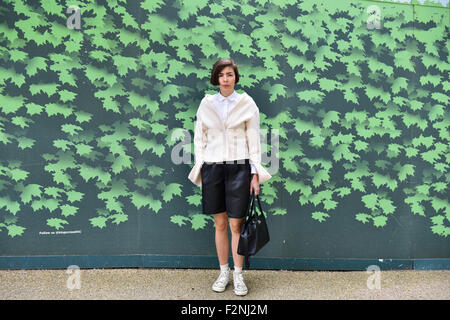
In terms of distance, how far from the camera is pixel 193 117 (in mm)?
3232

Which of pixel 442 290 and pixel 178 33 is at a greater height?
pixel 178 33

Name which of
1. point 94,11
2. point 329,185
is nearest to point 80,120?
point 94,11

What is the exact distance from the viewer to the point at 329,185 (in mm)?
3336

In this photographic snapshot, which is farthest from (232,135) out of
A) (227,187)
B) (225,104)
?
(227,187)

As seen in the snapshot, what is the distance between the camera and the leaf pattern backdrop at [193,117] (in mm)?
3178

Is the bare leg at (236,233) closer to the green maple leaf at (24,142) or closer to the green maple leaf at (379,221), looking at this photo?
the green maple leaf at (379,221)

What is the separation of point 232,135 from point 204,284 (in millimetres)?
1364

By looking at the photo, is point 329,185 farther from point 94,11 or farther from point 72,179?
point 94,11

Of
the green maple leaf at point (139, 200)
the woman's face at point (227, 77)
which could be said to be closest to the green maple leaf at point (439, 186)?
the woman's face at point (227, 77)

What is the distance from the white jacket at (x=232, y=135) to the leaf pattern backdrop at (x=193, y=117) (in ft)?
1.63

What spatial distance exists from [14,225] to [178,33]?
2.41m

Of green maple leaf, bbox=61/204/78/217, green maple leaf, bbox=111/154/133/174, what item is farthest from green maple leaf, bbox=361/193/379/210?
green maple leaf, bbox=61/204/78/217

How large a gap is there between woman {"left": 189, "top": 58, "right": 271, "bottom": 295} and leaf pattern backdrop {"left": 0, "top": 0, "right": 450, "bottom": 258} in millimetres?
497

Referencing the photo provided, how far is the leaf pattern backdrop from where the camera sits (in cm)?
318
